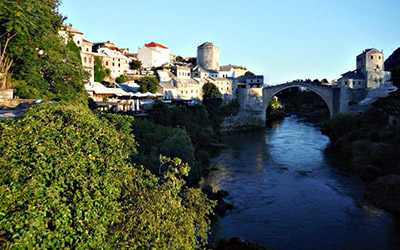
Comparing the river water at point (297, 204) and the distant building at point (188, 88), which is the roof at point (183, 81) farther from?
the river water at point (297, 204)

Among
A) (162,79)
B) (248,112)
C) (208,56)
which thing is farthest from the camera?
(208,56)

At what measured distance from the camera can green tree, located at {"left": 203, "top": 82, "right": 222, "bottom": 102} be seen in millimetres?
52112

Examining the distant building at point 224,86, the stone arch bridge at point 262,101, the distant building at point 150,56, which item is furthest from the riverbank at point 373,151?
the distant building at point 150,56

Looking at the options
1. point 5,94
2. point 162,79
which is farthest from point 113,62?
point 5,94

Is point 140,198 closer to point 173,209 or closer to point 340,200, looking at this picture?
point 173,209

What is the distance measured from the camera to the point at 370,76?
156ft

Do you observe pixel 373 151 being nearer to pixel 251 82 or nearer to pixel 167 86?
pixel 167 86

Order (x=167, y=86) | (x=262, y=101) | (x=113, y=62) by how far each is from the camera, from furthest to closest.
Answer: (x=262, y=101) → (x=113, y=62) → (x=167, y=86)

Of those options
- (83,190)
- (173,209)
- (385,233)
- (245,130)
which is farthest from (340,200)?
(245,130)

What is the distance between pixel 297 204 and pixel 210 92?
35.9 m

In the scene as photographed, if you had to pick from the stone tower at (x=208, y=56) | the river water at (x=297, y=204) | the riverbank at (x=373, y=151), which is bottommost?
the river water at (x=297, y=204)

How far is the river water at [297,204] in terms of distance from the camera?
45.6ft

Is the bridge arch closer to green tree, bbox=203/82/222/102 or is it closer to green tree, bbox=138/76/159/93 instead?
green tree, bbox=203/82/222/102

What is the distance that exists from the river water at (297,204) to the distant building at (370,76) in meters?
22.5
